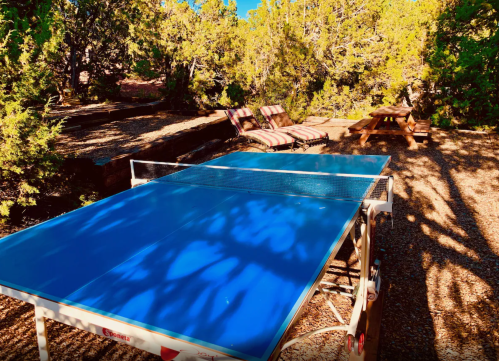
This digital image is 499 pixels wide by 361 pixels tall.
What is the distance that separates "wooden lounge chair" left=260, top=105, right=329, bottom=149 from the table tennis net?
6.21 metres

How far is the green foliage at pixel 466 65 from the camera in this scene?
11.7 m

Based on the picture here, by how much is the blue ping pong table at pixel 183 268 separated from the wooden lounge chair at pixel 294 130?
7.46 m

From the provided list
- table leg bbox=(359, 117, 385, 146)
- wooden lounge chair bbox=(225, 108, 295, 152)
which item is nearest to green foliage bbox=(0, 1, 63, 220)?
wooden lounge chair bbox=(225, 108, 295, 152)

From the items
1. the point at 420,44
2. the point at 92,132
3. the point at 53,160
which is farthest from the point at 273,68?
the point at 53,160

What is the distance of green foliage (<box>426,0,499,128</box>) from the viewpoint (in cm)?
1170

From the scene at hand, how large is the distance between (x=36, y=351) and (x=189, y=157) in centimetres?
779

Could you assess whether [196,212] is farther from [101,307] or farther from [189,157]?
[189,157]

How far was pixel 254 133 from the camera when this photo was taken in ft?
38.0

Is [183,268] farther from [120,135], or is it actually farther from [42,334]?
[120,135]

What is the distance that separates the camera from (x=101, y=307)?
2055 millimetres

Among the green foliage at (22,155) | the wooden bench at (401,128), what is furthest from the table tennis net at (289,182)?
the wooden bench at (401,128)

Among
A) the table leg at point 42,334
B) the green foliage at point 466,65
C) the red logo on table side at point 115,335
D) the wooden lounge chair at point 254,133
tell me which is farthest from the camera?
the green foliage at point 466,65

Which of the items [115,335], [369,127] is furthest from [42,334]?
[369,127]

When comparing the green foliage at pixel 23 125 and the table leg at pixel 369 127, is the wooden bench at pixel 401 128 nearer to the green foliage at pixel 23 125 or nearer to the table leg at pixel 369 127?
the table leg at pixel 369 127
